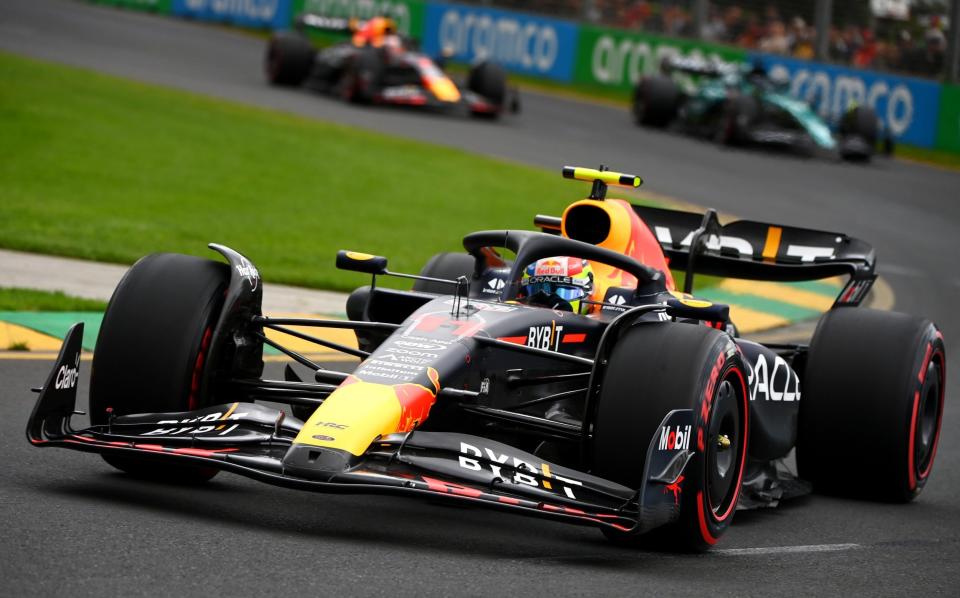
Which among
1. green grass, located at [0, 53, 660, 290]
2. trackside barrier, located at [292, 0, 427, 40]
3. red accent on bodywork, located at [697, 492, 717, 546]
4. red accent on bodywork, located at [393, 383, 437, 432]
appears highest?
trackside barrier, located at [292, 0, 427, 40]

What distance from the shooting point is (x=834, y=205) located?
21281 millimetres

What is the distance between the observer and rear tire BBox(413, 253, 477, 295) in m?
9.39

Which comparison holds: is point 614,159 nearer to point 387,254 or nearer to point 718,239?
point 387,254

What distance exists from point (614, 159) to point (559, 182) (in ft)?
5.99

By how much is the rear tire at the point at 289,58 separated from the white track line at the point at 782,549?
22437 millimetres

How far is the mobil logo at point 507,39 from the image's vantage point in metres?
33.6

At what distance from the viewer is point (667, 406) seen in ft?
21.6

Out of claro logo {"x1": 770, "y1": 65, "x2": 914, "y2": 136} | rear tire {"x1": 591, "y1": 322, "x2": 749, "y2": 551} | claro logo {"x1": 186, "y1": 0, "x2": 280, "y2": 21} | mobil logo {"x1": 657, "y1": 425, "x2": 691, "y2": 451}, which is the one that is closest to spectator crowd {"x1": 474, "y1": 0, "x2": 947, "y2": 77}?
claro logo {"x1": 770, "y1": 65, "x2": 914, "y2": 136}

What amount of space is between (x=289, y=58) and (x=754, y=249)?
19954 mm

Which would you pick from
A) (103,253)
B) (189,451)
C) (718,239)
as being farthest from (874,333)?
(103,253)

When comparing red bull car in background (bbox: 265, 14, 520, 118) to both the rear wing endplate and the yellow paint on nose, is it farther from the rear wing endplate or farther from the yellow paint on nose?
the yellow paint on nose

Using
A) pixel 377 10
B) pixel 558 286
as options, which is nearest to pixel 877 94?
pixel 377 10

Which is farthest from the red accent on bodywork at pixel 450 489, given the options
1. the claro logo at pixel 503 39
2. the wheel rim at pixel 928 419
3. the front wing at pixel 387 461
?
the claro logo at pixel 503 39

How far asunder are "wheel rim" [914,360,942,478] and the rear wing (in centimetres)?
75
